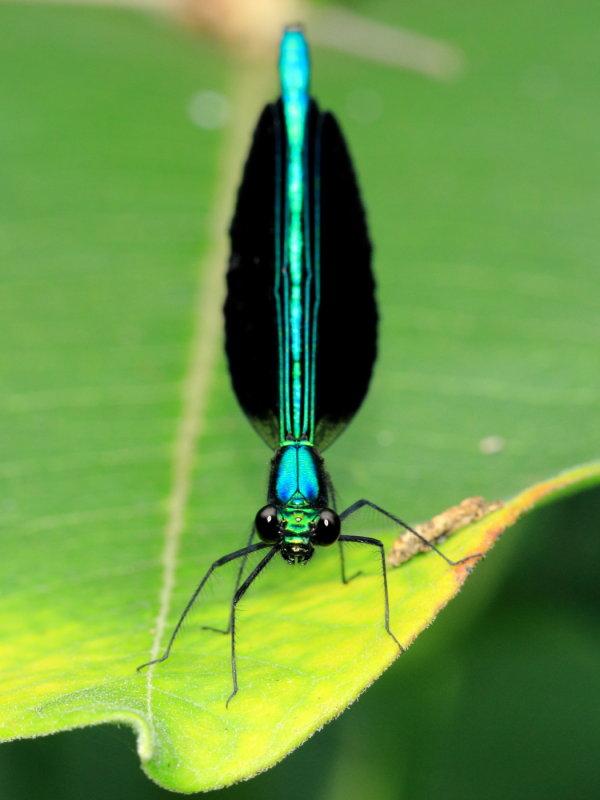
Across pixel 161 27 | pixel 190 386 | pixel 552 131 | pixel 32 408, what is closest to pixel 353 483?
pixel 190 386

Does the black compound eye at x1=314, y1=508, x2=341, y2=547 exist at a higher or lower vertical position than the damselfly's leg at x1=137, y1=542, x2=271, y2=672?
higher

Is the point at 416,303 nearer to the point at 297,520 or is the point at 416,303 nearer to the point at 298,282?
the point at 298,282

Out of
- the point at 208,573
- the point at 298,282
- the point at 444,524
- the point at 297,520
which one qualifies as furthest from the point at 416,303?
the point at 208,573

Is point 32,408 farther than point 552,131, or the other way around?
point 552,131

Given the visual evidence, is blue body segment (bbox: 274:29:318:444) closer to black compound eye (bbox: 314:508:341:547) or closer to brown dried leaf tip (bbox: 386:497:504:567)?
black compound eye (bbox: 314:508:341:547)

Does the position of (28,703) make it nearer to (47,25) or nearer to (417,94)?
(417,94)

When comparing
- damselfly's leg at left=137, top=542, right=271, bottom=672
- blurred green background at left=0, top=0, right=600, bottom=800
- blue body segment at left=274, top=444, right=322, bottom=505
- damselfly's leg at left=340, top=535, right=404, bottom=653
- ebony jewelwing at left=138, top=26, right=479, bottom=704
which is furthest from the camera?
ebony jewelwing at left=138, top=26, right=479, bottom=704

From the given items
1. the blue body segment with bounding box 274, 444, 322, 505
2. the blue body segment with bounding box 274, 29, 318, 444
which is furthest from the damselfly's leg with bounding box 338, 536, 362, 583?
the blue body segment with bounding box 274, 29, 318, 444
